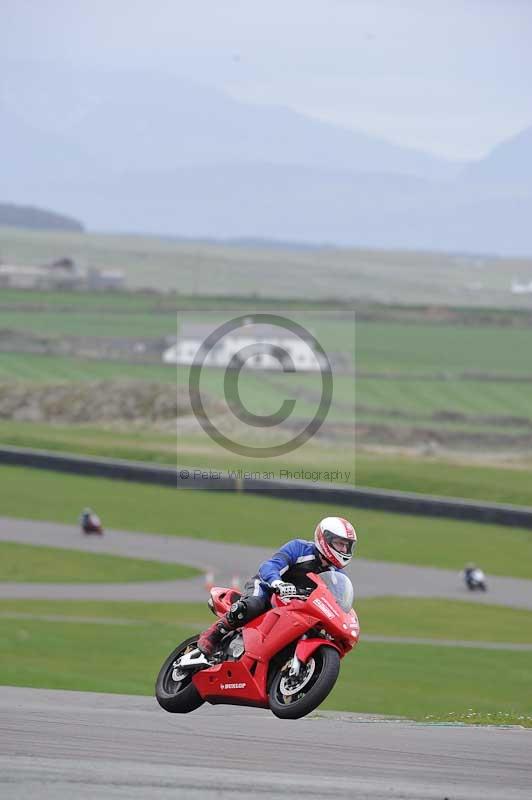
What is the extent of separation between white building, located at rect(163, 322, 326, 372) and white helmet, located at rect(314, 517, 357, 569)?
228 feet

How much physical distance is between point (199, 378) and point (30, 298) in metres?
54.1

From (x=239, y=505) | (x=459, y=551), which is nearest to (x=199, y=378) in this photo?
(x=239, y=505)

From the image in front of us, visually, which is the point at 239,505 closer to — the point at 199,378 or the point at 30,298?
the point at 199,378

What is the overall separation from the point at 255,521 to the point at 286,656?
2609 cm

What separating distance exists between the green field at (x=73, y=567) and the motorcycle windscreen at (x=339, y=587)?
741 inches

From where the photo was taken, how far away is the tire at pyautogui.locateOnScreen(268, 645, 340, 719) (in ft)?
33.6

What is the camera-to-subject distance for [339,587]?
10875 mm

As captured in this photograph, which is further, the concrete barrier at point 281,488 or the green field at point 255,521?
the concrete barrier at point 281,488

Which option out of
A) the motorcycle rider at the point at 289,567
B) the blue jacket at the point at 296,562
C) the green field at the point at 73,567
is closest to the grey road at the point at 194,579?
the green field at the point at 73,567

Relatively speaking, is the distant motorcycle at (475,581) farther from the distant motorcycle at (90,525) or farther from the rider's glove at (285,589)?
the rider's glove at (285,589)

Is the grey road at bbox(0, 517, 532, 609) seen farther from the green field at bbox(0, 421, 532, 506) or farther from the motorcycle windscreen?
the motorcycle windscreen

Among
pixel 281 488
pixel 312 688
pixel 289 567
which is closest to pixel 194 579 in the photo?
pixel 281 488

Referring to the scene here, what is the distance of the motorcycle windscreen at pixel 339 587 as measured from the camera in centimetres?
1081

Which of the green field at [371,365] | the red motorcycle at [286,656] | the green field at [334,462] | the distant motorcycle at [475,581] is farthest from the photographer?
the green field at [371,365]
